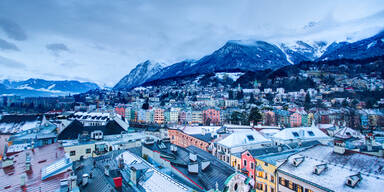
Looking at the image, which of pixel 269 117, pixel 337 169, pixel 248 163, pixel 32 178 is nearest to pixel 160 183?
pixel 32 178

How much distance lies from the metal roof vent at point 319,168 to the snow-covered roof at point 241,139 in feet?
55.7

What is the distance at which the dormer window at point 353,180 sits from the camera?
60.4 ft

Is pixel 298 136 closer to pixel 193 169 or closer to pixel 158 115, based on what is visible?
pixel 193 169

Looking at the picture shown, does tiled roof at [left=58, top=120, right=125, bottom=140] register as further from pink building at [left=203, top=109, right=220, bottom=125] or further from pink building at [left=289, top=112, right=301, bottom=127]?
pink building at [left=289, top=112, right=301, bottom=127]

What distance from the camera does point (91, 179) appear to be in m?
16.8

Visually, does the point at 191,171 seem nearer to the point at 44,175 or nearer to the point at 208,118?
the point at 44,175

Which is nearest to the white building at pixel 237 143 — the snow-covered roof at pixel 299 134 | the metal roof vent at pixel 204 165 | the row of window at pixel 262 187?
the snow-covered roof at pixel 299 134

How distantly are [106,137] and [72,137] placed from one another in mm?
6870

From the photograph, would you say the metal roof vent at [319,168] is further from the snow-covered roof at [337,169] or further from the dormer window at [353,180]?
the dormer window at [353,180]

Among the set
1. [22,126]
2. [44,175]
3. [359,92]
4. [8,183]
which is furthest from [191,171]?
[359,92]

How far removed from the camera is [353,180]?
1844 centimetres

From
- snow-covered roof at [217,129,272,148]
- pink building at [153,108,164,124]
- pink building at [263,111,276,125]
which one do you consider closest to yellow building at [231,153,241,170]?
snow-covered roof at [217,129,272,148]

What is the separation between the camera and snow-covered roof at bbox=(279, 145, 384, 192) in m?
18.3

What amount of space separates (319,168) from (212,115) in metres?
98.9
